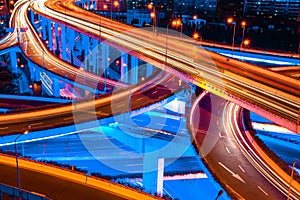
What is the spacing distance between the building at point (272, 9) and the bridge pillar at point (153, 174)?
5772 centimetres

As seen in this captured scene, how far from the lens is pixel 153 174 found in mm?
26031

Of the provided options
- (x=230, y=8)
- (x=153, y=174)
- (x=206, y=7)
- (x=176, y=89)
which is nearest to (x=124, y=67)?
(x=176, y=89)

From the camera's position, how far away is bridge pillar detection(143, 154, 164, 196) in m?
25.7

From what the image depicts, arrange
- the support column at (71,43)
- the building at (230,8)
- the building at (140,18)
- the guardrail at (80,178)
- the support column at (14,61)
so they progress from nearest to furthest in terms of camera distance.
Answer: the guardrail at (80,178) < the support column at (14,61) < the support column at (71,43) < the building at (140,18) < the building at (230,8)

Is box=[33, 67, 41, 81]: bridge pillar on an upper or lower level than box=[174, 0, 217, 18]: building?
lower

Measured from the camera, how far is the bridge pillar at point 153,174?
25.7m

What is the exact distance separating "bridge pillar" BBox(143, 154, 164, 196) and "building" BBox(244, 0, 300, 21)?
189ft

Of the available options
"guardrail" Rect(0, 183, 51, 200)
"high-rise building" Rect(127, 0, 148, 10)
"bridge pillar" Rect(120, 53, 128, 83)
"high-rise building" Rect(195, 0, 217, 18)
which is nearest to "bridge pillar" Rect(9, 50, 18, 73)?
"bridge pillar" Rect(120, 53, 128, 83)

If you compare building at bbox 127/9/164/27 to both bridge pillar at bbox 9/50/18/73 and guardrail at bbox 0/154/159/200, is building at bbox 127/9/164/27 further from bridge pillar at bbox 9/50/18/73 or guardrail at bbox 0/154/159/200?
guardrail at bbox 0/154/159/200

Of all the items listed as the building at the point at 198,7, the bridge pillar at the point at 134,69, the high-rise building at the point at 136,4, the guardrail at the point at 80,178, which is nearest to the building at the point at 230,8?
the building at the point at 198,7

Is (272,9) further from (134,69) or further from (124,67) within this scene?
(124,67)

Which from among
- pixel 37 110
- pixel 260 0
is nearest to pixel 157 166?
pixel 37 110

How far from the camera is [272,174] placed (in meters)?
18.9

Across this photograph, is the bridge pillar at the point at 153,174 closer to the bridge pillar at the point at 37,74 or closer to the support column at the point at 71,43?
the bridge pillar at the point at 37,74
